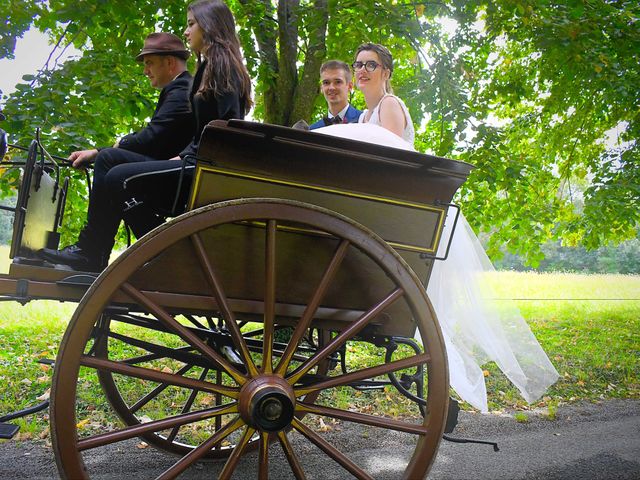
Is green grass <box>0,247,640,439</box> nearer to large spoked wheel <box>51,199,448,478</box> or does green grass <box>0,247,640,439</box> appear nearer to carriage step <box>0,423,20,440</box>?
carriage step <box>0,423,20,440</box>

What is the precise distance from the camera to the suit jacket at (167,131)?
2.48 meters

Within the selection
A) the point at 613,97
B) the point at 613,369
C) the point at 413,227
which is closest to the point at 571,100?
the point at 613,97

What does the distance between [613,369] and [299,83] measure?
4361 mm

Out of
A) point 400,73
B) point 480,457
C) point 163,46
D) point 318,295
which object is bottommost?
point 480,457

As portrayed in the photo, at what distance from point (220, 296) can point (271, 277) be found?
18 centimetres

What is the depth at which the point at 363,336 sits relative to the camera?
222cm

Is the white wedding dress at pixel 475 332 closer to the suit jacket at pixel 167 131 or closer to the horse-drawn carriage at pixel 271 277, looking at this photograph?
the horse-drawn carriage at pixel 271 277

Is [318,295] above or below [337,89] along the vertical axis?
below

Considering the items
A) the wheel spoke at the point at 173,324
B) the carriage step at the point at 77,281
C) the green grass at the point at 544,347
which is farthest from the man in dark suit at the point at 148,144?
the wheel spoke at the point at 173,324

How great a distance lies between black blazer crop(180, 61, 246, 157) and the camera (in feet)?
7.67

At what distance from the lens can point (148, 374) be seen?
1.74 m

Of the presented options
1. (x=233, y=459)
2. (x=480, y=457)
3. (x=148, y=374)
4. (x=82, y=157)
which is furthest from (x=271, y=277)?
(x=480, y=457)

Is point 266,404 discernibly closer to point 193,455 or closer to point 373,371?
point 193,455

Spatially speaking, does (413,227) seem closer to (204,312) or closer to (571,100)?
(204,312)
